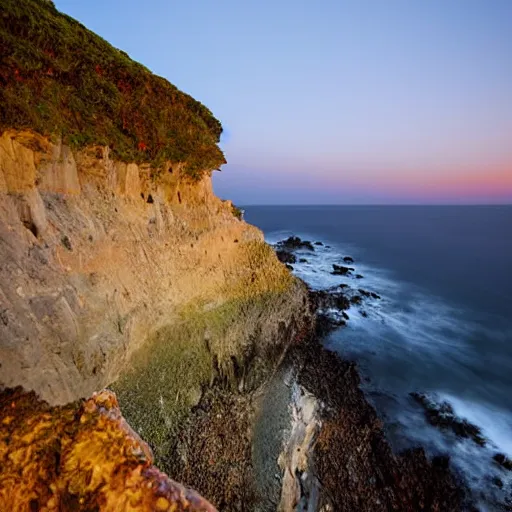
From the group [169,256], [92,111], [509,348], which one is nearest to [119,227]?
[169,256]

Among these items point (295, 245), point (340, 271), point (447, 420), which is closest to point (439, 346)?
point (447, 420)

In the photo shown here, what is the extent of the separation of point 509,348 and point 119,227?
22883mm

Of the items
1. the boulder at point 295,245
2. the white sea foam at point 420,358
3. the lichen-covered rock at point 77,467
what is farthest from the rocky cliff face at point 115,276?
the boulder at point 295,245

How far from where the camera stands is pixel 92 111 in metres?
6.11

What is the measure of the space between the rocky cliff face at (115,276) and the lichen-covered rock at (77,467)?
2036 millimetres

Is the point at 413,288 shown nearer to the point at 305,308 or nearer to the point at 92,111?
the point at 305,308

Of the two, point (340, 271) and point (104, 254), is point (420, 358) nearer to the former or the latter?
point (340, 271)

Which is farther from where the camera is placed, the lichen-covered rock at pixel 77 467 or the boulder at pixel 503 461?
the boulder at pixel 503 461

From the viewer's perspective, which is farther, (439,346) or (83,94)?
(439,346)

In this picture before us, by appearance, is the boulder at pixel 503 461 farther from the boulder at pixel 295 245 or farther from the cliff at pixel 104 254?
the boulder at pixel 295 245

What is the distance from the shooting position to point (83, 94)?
19.6 feet

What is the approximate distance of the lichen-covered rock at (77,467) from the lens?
7.77ft

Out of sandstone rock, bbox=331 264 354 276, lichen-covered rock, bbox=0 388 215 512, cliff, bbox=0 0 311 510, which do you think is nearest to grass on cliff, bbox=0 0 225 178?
cliff, bbox=0 0 311 510

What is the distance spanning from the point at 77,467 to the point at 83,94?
6.50m
